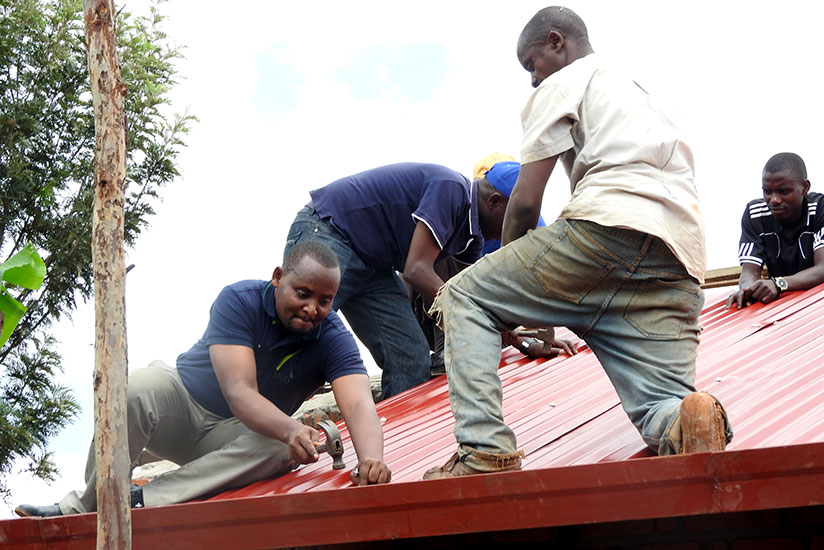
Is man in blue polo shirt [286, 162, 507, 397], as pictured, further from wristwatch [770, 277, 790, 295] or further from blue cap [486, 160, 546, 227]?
wristwatch [770, 277, 790, 295]

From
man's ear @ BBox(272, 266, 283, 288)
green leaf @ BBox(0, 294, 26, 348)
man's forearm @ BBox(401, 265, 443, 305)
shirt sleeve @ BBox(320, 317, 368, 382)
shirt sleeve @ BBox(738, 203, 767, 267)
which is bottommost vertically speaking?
shirt sleeve @ BBox(738, 203, 767, 267)

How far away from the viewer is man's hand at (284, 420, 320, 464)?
12.3ft

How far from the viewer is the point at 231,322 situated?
4.10 meters

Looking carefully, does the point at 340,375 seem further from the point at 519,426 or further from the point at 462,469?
the point at 462,469

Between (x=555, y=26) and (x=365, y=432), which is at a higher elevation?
(x=555, y=26)

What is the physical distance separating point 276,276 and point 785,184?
423cm

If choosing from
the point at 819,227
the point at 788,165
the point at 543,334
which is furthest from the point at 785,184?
the point at 543,334

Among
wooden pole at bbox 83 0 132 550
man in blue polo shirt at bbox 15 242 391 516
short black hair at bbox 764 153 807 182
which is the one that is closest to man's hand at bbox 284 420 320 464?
man in blue polo shirt at bbox 15 242 391 516

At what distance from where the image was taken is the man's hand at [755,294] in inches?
269

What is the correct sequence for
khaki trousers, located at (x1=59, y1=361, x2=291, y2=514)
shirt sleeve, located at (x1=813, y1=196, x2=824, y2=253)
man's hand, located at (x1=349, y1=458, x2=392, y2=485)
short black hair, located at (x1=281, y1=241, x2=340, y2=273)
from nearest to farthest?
man's hand, located at (x1=349, y1=458, x2=392, y2=485) → khaki trousers, located at (x1=59, y1=361, x2=291, y2=514) → short black hair, located at (x1=281, y1=241, x2=340, y2=273) → shirt sleeve, located at (x1=813, y1=196, x2=824, y2=253)

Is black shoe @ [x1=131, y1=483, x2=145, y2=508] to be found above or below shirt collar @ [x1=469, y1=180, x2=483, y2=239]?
below

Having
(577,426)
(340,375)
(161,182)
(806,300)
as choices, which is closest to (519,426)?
(577,426)

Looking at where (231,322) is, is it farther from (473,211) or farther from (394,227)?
(473,211)

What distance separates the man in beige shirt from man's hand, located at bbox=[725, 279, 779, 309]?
377 cm
